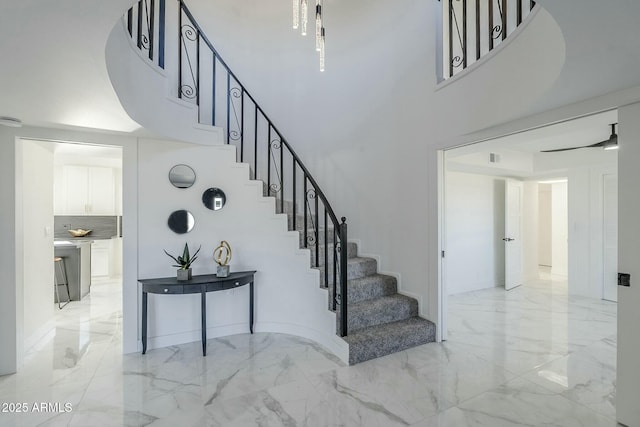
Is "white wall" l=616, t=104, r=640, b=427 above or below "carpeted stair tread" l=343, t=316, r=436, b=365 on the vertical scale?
above

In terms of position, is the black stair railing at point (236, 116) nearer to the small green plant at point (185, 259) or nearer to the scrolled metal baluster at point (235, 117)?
the scrolled metal baluster at point (235, 117)

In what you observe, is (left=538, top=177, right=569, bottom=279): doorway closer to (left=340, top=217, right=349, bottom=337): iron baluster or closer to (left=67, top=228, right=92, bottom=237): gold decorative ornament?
(left=340, top=217, right=349, bottom=337): iron baluster

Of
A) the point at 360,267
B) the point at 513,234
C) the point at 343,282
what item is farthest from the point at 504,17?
the point at 513,234

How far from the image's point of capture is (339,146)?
4.38 m

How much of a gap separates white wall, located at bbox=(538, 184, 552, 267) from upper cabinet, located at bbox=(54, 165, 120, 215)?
34.4ft

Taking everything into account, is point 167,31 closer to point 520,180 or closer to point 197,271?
point 197,271

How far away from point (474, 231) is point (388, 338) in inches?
135

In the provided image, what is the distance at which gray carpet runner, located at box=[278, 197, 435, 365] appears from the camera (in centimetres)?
287

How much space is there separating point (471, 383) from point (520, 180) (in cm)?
488

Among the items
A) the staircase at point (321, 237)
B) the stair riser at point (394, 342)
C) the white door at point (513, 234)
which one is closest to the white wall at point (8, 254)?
the staircase at point (321, 237)

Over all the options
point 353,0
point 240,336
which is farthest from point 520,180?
point 240,336

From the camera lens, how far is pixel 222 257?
135 inches

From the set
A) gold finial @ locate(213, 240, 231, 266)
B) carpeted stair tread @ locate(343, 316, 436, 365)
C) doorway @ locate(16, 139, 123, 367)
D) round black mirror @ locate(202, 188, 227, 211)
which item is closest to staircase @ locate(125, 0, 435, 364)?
carpeted stair tread @ locate(343, 316, 436, 365)

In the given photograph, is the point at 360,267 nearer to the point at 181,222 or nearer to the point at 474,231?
the point at 181,222
